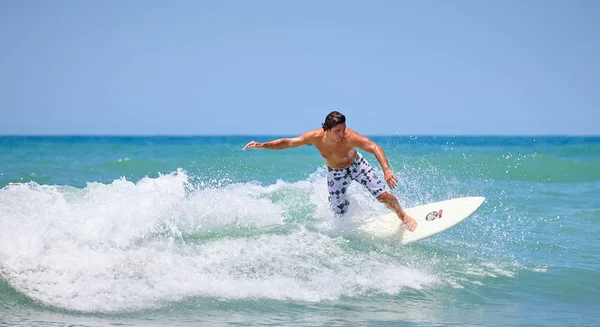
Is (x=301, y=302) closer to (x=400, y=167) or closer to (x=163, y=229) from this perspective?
(x=163, y=229)

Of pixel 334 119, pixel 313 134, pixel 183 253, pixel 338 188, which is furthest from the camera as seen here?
pixel 338 188

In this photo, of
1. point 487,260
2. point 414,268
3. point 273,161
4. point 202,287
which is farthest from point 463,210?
point 273,161

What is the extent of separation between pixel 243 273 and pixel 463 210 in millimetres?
3299

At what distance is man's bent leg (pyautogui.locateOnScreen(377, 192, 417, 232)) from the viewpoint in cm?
779

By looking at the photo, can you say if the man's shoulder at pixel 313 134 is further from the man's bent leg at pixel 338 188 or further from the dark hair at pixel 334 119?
the man's bent leg at pixel 338 188

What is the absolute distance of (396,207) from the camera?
791 cm

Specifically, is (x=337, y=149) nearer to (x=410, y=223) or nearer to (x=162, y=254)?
(x=410, y=223)

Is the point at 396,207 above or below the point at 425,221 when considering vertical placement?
above

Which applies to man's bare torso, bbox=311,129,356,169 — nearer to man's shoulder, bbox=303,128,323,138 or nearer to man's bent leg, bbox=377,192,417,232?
man's shoulder, bbox=303,128,323,138

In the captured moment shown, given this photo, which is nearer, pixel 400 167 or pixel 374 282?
pixel 374 282

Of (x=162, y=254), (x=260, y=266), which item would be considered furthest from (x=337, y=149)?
(x=162, y=254)

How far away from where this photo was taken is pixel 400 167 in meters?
20.0

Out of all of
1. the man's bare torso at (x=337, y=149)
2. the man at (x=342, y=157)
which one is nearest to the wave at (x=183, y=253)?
the man at (x=342, y=157)

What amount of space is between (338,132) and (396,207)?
1.45 m
